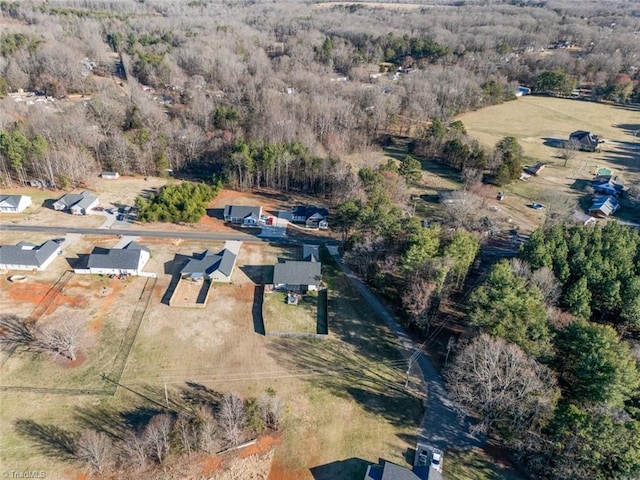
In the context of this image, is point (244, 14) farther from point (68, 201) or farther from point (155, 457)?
point (155, 457)

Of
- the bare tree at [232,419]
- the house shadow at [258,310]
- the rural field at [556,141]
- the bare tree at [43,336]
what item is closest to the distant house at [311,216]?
the house shadow at [258,310]

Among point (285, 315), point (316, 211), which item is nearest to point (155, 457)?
point (285, 315)

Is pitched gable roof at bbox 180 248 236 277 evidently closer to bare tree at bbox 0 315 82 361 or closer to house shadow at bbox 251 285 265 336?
house shadow at bbox 251 285 265 336

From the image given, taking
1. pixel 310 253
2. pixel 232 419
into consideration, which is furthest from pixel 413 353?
pixel 310 253

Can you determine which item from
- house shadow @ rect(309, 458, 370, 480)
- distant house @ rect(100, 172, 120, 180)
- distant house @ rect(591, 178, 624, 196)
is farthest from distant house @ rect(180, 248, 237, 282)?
distant house @ rect(591, 178, 624, 196)

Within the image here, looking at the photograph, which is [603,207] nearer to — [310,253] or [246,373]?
[310,253]

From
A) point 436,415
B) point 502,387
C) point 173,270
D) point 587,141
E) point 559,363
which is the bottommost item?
point 436,415
